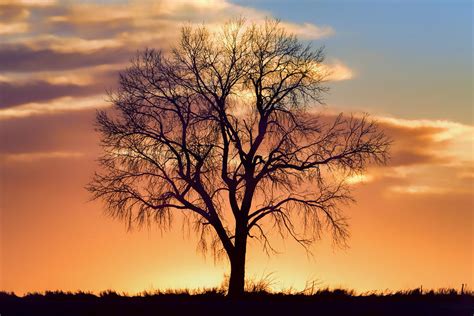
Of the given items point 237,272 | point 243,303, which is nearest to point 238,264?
point 237,272

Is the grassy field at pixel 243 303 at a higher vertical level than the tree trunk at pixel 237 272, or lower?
lower

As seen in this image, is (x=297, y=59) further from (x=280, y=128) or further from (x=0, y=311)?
(x=0, y=311)

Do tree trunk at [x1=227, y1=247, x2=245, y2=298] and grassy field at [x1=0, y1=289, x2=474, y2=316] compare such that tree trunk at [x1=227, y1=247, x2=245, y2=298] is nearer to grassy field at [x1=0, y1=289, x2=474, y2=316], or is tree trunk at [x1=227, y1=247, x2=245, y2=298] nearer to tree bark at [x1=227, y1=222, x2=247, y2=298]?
tree bark at [x1=227, y1=222, x2=247, y2=298]

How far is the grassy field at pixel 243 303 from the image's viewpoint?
1150 inches

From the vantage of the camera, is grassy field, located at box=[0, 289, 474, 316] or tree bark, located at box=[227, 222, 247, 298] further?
tree bark, located at box=[227, 222, 247, 298]

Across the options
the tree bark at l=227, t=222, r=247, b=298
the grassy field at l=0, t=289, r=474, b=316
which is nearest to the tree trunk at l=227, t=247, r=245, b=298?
the tree bark at l=227, t=222, r=247, b=298

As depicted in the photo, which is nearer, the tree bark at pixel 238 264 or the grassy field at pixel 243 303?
the grassy field at pixel 243 303

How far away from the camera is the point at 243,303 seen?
30.4m

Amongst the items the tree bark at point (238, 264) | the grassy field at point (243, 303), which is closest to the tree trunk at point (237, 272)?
the tree bark at point (238, 264)

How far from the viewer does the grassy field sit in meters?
29.2

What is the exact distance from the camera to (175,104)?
34.9 meters

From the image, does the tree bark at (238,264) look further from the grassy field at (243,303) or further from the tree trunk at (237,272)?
the grassy field at (243,303)

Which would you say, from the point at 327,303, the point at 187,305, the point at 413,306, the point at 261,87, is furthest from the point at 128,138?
the point at 413,306

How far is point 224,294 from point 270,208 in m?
3.90
